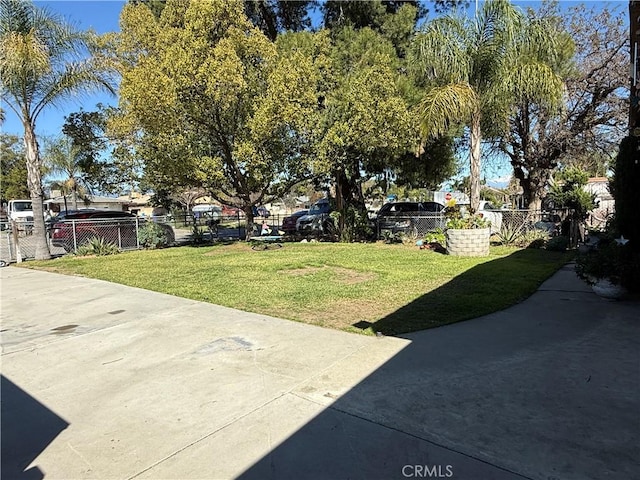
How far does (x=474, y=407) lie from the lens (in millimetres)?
3232

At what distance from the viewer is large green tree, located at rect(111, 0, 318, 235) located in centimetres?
1256

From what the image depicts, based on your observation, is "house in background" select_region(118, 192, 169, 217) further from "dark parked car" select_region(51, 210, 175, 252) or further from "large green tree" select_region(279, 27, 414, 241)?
"large green tree" select_region(279, 27, 414, 241)

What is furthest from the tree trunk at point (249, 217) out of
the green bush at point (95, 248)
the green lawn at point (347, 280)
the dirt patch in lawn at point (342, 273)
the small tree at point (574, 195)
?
the small tree at point (574, 195)

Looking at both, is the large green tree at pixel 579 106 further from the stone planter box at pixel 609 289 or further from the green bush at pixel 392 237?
the stone planter box at pixel 609 289

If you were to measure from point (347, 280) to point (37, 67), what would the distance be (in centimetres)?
1097

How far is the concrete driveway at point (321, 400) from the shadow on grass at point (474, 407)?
14 mm

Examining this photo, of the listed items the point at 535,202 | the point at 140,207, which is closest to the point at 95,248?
the point at 535,202

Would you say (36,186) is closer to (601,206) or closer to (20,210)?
(20,210)

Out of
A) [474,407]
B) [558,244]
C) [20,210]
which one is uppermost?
[20,210]

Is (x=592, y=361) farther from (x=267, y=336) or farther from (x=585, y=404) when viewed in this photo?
(x=267, y=336)

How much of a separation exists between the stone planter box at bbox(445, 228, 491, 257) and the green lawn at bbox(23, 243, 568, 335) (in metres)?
0.44

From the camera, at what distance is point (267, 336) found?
5.12 metres

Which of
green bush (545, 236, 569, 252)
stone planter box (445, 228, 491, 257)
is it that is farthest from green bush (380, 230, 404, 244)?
green bush (545, 236, 569, 252)

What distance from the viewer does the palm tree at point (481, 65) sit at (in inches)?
475
